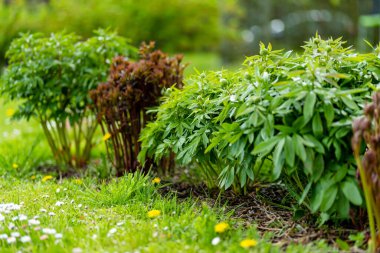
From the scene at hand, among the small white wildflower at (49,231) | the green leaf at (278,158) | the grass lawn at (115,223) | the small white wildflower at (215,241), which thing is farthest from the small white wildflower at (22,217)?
the green leaf at (278,158)

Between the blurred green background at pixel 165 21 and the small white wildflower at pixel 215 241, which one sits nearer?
the small white wildflower at pixel 215 241

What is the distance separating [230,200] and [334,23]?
515 inches

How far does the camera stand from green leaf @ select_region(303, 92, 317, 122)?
229 cm

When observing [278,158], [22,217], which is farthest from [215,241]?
[22,217]

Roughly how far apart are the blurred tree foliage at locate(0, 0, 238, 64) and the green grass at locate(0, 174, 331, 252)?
7.84 m

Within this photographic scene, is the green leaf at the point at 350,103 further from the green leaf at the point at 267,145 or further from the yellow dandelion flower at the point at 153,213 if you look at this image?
the yellow dandelion flower at the point at 153,213

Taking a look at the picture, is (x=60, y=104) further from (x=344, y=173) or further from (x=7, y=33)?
(x=7, y=33)

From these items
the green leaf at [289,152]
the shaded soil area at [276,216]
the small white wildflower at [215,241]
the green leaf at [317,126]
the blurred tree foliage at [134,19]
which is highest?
the blurred tree foliage at [134,19]

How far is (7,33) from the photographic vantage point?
34.3ft

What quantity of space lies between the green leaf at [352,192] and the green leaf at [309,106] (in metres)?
0.34

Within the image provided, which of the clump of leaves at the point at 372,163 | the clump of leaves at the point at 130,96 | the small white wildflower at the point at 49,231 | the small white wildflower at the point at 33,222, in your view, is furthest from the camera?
the clump of leaves at the point at 130,96

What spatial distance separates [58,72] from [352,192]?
9.08ft

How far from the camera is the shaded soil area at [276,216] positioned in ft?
8.06

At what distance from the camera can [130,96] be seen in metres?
3.62
